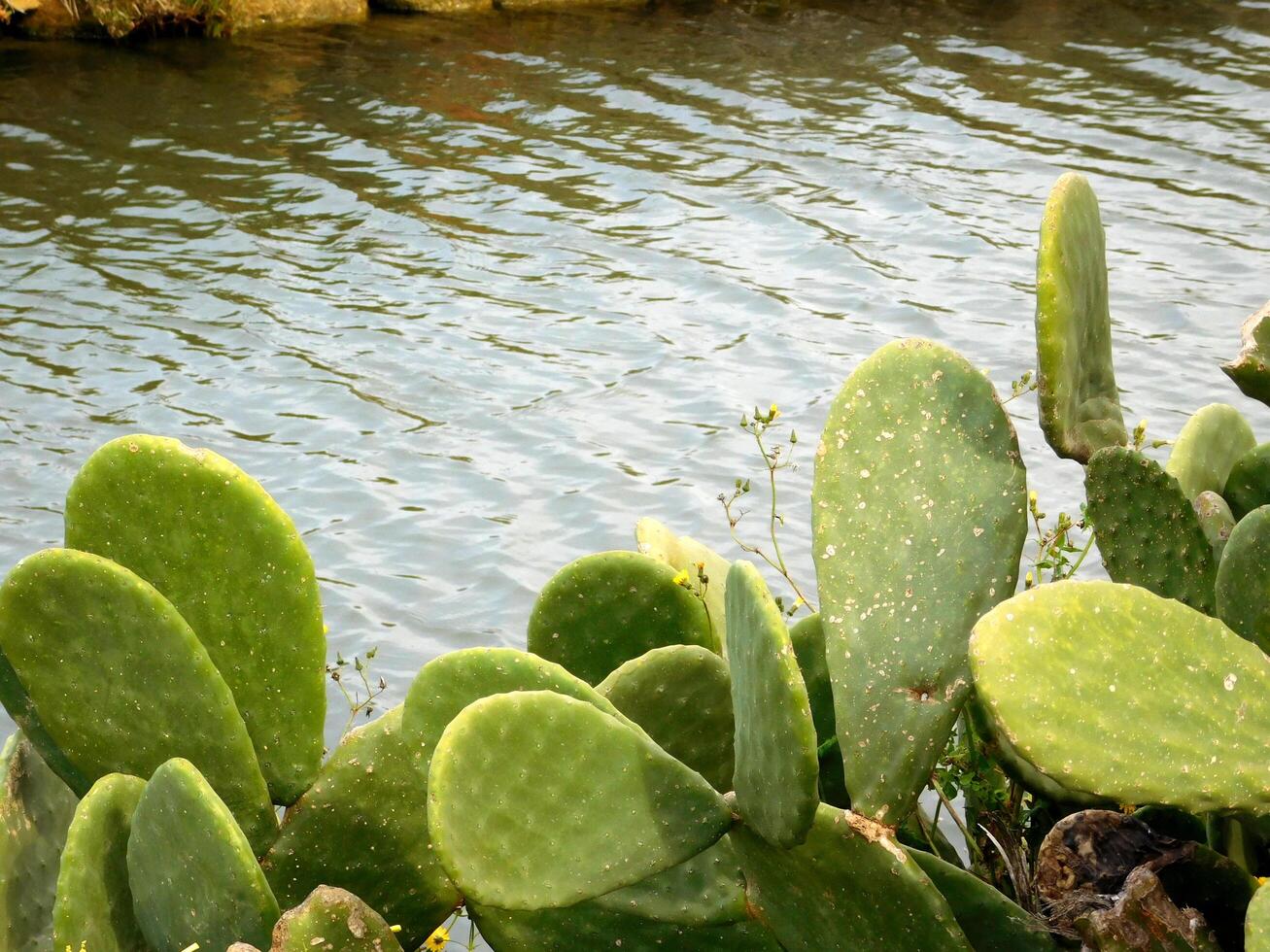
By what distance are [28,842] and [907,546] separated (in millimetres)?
1019

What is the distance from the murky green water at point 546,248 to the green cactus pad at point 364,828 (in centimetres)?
304

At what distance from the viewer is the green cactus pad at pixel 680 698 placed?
70.2 inches

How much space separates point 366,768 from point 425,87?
33.4 feet

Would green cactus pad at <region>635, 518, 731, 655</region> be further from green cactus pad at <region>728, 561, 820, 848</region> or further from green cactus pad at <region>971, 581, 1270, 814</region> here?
green cactus pad at <region>971, 581, 1270, 814</region>

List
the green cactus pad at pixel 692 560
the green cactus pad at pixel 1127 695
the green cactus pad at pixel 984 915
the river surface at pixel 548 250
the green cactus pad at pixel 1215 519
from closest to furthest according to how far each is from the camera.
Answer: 1. the green cactus pad at pixel 1127 695
2. the green cactus pad at pixel 984 915
3. the green cactus pad at pixel 1215 519
4. the green cactus pad at pixel 692 560
5. the river surface at pixel 548 250

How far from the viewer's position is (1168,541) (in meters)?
1.78

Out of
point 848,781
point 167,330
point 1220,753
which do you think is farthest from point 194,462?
point 167,330

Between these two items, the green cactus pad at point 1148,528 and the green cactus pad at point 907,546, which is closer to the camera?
the green cactus pad at point 907,546

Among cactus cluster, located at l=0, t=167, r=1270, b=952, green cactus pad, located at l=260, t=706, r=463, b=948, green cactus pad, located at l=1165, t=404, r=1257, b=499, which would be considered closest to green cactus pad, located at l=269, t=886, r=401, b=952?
cactus cluster, located at l=0, t=167, r=1270, b=952

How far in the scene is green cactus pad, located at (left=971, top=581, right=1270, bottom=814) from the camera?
1.22 meters

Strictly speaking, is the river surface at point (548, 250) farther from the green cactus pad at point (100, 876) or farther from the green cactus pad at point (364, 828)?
the green cactus pad at point (100, 876)

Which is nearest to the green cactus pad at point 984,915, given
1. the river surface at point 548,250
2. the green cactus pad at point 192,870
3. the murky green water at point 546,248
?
the green cactus pad at point 192,870

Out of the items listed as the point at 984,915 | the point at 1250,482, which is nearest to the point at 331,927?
the point at 984,915

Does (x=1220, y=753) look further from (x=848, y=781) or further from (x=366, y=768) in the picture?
(x=366, y=768)
